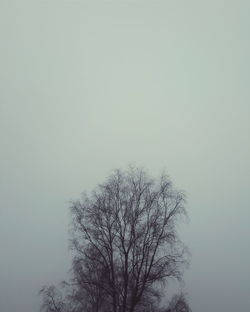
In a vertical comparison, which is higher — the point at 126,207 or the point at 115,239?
the point at 126,207

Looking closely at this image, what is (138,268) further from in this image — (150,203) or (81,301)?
(81,301)

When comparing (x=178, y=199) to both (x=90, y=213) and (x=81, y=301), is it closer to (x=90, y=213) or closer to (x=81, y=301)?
(x=90, y=213)

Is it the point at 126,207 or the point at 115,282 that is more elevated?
the point at 126,207

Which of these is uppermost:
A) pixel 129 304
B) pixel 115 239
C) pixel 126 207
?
pixel 126 207

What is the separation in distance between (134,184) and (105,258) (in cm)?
595

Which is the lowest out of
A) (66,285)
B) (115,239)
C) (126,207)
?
(66,285)

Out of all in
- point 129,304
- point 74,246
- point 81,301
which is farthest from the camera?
point 81,301

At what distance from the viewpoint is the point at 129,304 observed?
1249 inches

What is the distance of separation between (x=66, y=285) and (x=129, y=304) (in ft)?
24.0

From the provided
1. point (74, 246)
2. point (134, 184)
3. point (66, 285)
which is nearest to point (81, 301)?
point (66, 285)

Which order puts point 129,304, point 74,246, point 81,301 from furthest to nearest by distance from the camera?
point 81,301, point 74,246, point 129,304

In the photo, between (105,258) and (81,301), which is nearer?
(105,258)

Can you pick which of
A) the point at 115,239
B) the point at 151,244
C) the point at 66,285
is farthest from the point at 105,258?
the point at 66,285

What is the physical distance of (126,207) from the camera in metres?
33.3
